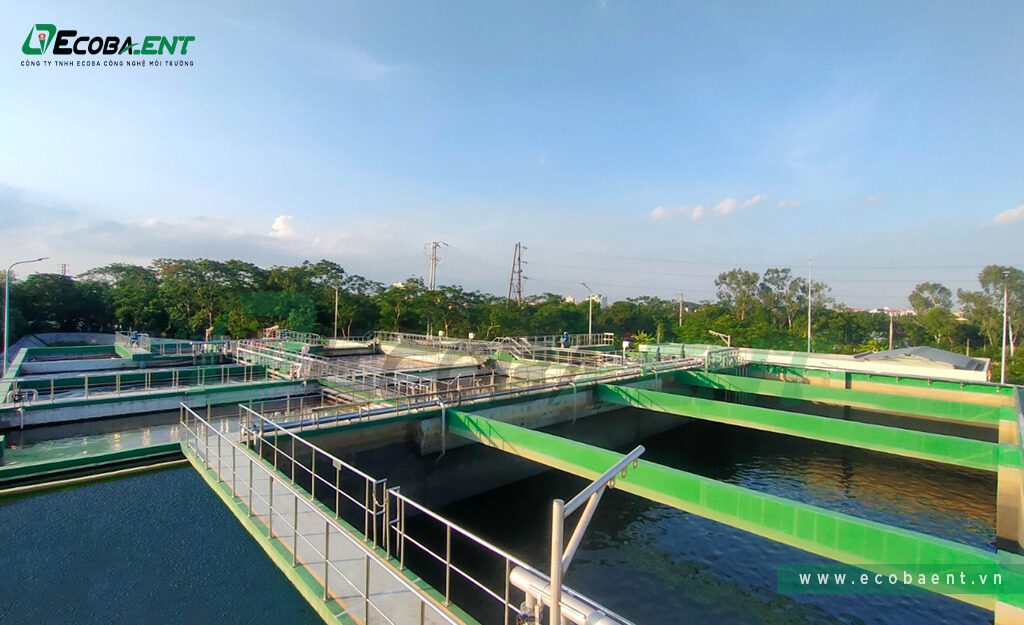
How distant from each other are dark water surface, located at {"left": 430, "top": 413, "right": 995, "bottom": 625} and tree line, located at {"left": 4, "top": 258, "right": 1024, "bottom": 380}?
21.3m

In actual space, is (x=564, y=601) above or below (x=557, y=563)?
below

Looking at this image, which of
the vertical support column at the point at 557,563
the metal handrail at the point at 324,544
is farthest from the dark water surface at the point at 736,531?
the vertical support column at the point at 557,563

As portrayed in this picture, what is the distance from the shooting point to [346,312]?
3819 cm

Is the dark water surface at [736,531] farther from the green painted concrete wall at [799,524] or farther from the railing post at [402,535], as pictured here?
the railing post at [402,535]

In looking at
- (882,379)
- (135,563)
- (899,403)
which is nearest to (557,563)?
(135,563)

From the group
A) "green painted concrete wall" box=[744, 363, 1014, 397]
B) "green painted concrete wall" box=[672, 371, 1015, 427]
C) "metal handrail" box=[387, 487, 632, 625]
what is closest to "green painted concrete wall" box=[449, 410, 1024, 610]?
"metal handrail" box=[387, 487, 632, 625]

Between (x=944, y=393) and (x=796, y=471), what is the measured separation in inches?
339

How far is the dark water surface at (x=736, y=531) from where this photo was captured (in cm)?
852

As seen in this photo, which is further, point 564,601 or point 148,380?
point 148,380

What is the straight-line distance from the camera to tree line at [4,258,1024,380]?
36688 mm

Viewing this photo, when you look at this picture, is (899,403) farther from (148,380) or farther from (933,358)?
(148,380)

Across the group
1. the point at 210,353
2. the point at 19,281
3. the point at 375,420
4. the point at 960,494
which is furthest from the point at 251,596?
the point at 19,281

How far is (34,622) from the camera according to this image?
20.0 ft

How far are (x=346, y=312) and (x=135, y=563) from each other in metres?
31.8
